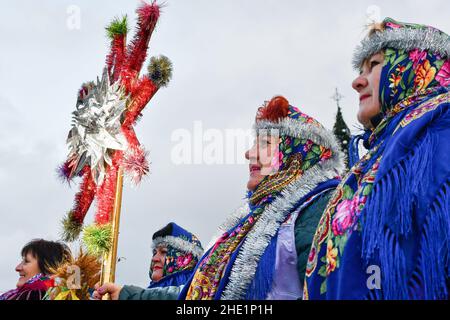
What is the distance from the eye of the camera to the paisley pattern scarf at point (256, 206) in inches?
96.8

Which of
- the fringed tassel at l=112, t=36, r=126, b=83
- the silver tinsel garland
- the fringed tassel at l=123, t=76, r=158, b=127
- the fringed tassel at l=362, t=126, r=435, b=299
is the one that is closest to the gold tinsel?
the silver tinsel garland

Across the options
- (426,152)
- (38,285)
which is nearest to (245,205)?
(426,152)

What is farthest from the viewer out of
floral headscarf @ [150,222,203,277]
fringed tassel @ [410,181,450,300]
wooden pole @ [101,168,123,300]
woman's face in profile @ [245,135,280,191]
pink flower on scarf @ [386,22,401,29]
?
floral headscarf @ [150,222,203,277]


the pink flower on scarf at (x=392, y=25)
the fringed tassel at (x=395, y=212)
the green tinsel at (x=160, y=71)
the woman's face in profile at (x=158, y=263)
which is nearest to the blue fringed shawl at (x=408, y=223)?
the fringed tassel at (x=395, y=212)

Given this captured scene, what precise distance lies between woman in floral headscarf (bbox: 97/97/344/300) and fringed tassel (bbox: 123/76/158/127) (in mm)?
830

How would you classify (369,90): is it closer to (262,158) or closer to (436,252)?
(436,252)

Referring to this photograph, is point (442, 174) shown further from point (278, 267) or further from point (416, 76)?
point (278, 267)

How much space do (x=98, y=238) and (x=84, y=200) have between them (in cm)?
72

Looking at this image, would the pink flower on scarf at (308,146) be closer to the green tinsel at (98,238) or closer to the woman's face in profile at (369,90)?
the woman's face in profile at (369,90)

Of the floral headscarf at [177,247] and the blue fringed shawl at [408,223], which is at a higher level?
the floral headscarf at [177,247]

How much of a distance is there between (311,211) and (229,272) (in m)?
0.48

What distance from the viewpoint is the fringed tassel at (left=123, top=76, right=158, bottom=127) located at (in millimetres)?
3531

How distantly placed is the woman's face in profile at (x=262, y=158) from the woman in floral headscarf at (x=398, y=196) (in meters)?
0.93

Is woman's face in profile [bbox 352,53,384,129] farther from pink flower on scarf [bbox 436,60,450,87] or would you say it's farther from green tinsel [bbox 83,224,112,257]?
green tinsel [bbox 83,224,112,257]
